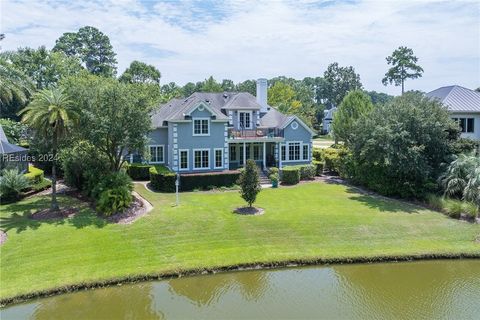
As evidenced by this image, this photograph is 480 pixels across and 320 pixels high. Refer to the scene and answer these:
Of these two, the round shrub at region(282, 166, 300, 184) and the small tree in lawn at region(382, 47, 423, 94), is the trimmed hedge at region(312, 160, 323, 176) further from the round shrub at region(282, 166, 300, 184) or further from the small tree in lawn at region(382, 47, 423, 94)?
the small tree in lawn at region(382, 47, 423, 94)

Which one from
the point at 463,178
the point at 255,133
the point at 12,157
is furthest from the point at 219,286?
the point at 12,157

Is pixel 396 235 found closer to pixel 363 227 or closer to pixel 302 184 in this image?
pixel 363 227

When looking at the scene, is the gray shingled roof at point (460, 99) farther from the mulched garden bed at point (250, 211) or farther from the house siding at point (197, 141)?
the mulched garden bed at point (250, 211)

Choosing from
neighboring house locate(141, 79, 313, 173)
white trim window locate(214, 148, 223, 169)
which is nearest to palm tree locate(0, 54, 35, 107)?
neighboring house locate(141, 79, 313, 173)

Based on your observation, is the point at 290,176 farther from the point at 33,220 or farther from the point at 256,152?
the point at 33,220

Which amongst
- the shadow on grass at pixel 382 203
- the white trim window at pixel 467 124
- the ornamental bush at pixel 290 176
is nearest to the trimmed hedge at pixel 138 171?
the ornamental bush at pixel 290 176
